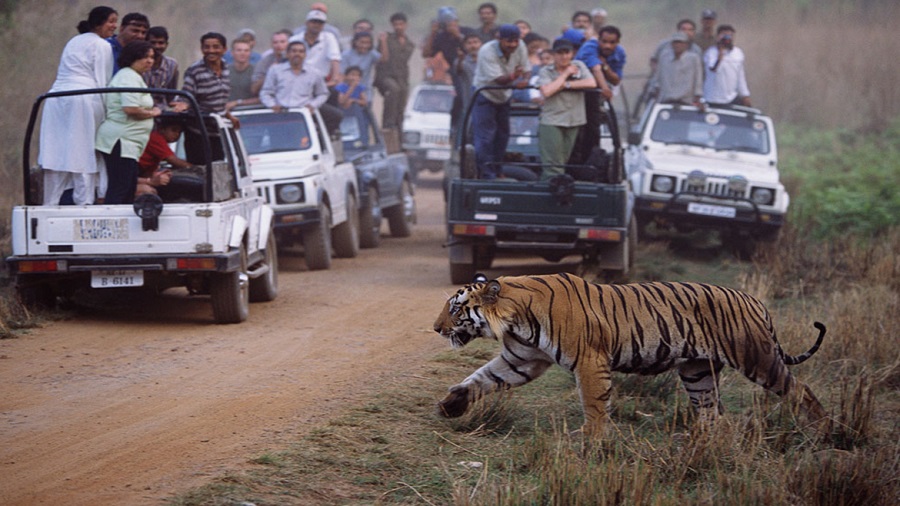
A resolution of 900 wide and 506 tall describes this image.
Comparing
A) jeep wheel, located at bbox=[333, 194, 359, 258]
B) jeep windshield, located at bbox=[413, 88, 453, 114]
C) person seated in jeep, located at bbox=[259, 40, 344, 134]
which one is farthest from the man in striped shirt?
jeep windshield, located at bbox=[413, 88, 453, 114]

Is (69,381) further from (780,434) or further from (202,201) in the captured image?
(780,434)

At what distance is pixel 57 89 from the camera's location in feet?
32.0

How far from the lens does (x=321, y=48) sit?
54.9 feet

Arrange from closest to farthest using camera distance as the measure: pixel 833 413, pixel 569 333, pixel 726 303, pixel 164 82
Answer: pixel 569 333 < pixel 726 303 < pixel 833 413 < pixel 164 82

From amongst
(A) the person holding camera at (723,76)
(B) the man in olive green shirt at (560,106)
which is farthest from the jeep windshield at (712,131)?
(B) the man in olive green shirt at (560,106)

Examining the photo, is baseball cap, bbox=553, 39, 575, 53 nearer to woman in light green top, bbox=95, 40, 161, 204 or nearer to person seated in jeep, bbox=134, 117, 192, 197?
person seated in jeep, bbox=134, 117, 192, 197

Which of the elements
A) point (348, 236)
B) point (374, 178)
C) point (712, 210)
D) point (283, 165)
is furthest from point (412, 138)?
point (283, 165)

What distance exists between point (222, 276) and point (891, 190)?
1150cm

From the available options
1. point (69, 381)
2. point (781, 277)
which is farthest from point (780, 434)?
point (781, 277)

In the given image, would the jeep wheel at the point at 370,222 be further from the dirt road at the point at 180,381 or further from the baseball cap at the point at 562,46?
the baseball cap at the point at 562,46

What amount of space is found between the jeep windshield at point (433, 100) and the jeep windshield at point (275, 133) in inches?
432

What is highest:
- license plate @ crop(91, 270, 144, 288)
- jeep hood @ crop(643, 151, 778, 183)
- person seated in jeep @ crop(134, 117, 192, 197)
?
person seated in jeep @ crop(134, 117, 192, 197)

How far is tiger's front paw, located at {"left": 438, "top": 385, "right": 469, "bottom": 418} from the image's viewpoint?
22.2 feet

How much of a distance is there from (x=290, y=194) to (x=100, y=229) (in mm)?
4106
